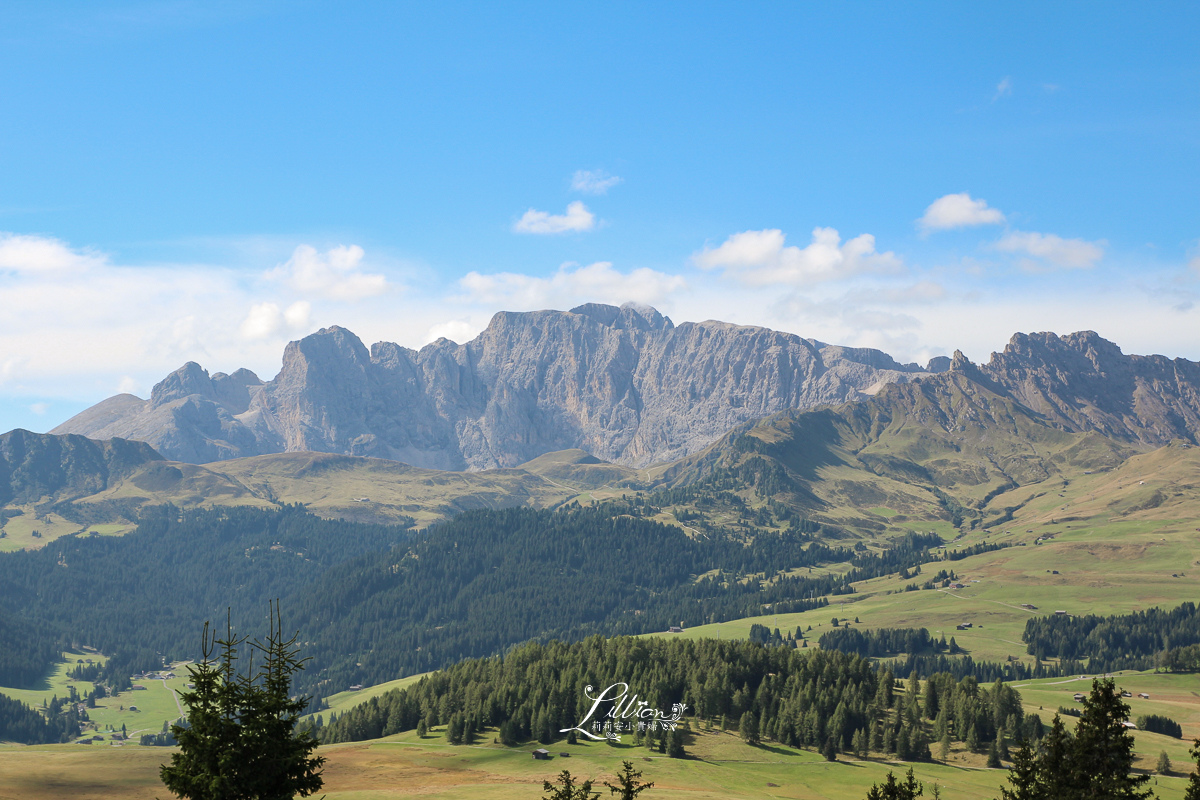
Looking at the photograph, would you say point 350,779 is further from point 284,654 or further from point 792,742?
point 284,654

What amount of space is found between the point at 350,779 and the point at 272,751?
116 m

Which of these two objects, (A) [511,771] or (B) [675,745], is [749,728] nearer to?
(B) [675,745]

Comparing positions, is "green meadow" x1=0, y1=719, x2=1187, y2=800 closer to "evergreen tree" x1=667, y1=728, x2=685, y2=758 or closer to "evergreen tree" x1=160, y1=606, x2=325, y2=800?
"evergreen tree" x1=667, y1=728, x2=685, y2=758

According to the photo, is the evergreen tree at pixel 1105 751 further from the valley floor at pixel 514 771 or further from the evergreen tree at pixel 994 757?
the evergreen tree at pixel 994 757

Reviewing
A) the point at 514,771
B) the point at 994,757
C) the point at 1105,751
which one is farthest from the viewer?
the point at 994,757

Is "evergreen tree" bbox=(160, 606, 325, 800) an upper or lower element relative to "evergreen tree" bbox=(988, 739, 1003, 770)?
upper

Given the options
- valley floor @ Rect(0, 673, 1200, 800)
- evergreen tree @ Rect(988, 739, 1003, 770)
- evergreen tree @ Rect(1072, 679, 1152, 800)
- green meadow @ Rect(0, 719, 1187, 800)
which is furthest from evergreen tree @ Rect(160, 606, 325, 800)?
evergreen tree @ Rect(988, 739, 1003, 770)

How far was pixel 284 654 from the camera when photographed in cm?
4303

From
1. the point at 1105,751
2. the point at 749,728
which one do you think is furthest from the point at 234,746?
the point at 749,728

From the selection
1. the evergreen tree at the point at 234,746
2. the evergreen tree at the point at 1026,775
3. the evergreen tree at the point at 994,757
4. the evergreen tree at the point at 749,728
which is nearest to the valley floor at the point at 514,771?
the evergreen tree at the point at 994,757

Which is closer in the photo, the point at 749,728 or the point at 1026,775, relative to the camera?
the point at 1026,775

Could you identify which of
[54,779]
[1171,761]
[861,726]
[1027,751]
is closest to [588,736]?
[861,726]

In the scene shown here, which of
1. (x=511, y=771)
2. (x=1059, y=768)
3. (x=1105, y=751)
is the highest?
(x=1105, y=751)

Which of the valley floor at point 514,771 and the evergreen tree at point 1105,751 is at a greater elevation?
the evergreen tree at point 1105,751
